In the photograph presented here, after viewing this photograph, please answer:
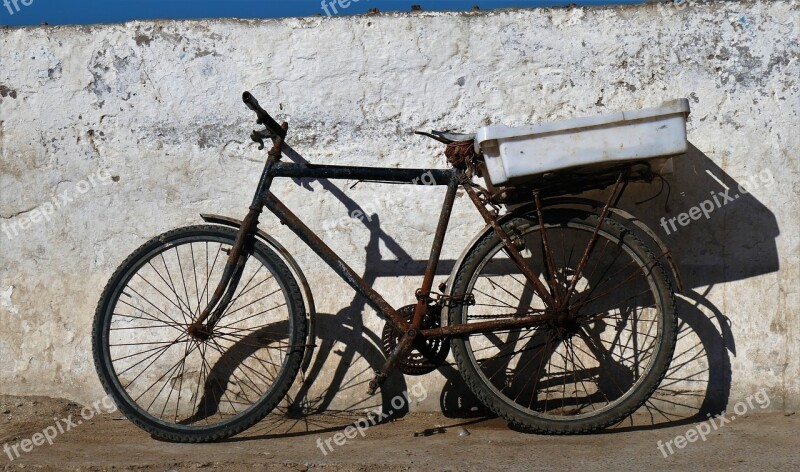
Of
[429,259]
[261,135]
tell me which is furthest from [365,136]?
[429,259]

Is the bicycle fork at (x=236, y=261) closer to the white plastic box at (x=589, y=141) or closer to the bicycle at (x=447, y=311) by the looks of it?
the bicycle at (x=447, y=311)

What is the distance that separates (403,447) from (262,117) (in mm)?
1590

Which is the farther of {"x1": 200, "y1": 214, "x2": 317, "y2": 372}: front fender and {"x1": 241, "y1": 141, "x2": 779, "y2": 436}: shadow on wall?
{"x1": 241, "y1": 141, "x2": 779, "y2": 436}: shadow on wall

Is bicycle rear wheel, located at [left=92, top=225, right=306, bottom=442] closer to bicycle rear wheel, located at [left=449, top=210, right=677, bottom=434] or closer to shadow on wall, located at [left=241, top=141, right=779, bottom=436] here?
shadow on wall, located at [left=241, top=141, right=779, bottom=436]

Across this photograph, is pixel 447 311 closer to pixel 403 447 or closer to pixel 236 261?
pixel 403 447

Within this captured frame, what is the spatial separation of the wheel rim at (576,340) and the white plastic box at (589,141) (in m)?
0.60

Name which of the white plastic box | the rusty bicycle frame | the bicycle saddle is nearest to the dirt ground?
the rusty bicycle frame

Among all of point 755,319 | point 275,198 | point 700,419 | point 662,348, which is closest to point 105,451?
point 275,198

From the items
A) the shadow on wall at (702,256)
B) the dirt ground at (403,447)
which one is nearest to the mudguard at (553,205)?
the shadow on wall at (702,256)

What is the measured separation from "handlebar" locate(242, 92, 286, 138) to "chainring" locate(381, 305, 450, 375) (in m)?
1.00

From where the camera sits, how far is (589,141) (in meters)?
3.55

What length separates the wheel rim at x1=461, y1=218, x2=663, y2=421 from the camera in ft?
13.5

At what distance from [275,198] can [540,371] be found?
60.3 inches

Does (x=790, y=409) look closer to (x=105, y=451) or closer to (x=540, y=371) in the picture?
(x=540, y=371)
